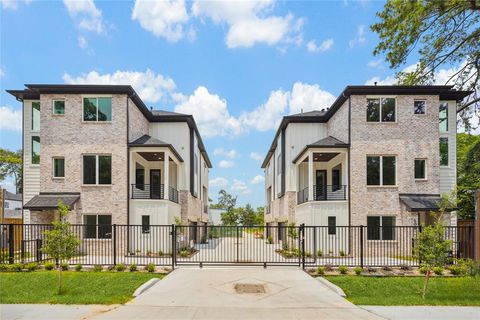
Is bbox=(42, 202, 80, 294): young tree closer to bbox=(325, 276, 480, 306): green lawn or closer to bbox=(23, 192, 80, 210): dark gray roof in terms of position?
bbox=(325, 276, 480, 306): green lawn

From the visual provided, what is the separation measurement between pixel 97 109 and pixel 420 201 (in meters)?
17.3

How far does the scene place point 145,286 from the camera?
37.0 ft

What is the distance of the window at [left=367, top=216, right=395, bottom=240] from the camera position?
19.9 m

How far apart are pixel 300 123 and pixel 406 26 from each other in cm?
1141

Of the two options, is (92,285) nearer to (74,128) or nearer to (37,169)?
(74,128)

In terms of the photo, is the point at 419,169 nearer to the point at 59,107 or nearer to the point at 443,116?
the point at 443,116

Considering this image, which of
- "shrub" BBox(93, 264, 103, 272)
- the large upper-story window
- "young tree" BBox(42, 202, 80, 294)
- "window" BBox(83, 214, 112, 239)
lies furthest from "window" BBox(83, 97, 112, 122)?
"young tree" BBox(42, 202, 80, 294)

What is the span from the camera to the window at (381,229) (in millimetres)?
19938

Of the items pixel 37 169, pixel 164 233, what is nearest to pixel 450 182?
pixel 164 233

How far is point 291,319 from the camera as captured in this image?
842 cm

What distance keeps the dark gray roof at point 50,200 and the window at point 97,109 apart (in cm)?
404

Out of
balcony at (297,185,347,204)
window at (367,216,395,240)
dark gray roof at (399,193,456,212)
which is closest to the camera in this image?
dark gray roof at (399,193,456,212)

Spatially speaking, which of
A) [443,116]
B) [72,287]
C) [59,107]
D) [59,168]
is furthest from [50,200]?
[443,116]

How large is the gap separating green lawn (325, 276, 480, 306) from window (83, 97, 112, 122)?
45.6 feet
